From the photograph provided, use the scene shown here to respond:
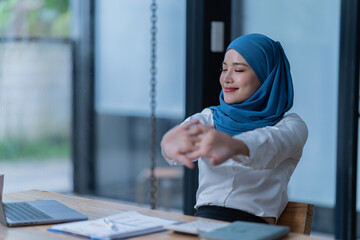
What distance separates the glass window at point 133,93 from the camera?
3889 millimetres

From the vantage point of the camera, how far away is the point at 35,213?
181 centimetres

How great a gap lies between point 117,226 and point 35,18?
2916 mm

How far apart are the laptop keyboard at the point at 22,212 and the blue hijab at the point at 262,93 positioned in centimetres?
68

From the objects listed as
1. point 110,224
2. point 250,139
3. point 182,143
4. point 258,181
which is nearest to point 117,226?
point 110,224

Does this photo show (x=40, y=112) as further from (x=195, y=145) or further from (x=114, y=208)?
(x=195, y=145)

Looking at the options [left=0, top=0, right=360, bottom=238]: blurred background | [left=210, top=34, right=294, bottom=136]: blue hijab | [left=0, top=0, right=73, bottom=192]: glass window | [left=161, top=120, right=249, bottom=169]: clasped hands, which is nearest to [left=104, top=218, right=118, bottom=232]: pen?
[left=161, top=120, right=249, bottom=169]: clasped hands

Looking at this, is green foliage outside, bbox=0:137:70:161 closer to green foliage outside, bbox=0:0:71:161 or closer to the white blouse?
green foliage outside, bbox=0:0:71:161

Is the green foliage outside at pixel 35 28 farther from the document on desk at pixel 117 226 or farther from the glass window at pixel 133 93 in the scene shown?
the document on desk at pixel 117 226

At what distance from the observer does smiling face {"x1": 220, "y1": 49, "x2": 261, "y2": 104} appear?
6.92 feet

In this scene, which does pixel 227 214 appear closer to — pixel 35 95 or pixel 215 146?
pixel 215 146

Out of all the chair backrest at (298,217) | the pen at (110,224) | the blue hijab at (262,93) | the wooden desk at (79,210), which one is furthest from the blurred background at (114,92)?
the pen at (110,224)

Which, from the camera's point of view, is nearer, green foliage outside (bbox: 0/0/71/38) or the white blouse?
the white blouse

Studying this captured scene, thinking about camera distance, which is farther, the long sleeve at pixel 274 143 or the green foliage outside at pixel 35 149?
the green foliage outside at pixel 35 149

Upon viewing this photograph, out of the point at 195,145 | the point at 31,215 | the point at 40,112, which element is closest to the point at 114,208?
the point at 31,215
